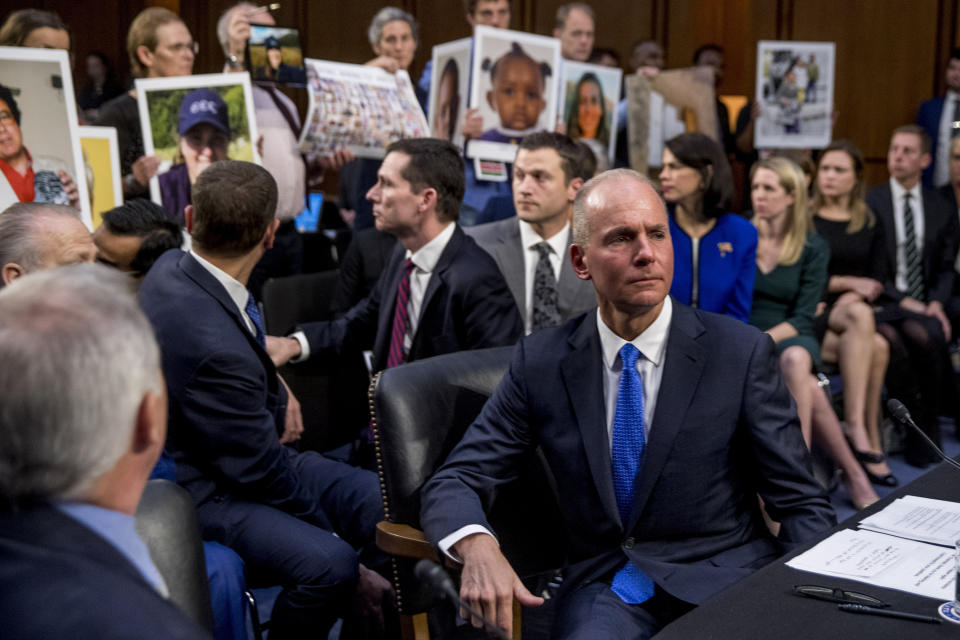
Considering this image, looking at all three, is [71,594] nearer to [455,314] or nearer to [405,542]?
[405,542]

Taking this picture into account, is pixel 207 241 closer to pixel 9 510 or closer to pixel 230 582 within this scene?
pixel 230 582

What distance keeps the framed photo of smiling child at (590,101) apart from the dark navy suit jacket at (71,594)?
423cm

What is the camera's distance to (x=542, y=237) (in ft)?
11.5

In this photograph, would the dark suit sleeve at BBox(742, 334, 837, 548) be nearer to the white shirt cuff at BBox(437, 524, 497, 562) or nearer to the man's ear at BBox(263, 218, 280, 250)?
the white shirt cuff at BBox(437, 524, 497, 562)

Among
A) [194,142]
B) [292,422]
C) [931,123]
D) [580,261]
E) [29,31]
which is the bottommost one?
[292,422]

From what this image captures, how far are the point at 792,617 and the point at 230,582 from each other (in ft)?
3.98

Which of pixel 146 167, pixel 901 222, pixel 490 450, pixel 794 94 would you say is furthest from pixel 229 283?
pixel 794 94

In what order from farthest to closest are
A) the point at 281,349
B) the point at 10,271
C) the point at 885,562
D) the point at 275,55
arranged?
the point at 275,55
the point at 281,349
the point at 10,271
the point at 885,562

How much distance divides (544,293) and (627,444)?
1576 mm

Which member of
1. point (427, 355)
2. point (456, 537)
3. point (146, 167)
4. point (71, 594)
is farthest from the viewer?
point (146, 167)

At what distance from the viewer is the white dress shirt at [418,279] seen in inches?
120

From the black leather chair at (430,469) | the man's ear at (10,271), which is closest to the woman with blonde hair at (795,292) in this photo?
the black leather chair at (430,469)

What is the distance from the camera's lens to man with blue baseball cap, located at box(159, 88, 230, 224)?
3.63 meters

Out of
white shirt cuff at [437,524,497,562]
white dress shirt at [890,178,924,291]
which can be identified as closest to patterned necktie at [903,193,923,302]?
white dress shirt at [890,178,924,291]
